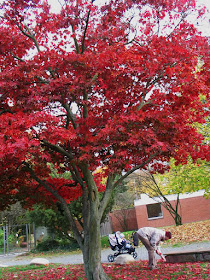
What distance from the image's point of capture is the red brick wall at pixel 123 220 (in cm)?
2670

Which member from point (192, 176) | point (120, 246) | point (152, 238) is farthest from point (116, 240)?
point (192, 176)

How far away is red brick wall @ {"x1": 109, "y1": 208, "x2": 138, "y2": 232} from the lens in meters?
26.7

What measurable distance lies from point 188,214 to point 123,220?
222 inches

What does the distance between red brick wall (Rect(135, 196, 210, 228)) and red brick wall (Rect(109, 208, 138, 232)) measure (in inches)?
68.8

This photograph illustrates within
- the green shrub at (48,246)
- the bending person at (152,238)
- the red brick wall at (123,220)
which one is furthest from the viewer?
the red brick wall at (123,220)

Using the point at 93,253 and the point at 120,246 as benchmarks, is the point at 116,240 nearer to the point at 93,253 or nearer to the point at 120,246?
the point at 120,246

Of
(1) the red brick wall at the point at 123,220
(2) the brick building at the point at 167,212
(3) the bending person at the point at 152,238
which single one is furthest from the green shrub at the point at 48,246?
(3) the bending person at the point at 152,238

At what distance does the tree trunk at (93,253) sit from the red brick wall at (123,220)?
20.6 m

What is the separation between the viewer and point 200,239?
14.5 metres

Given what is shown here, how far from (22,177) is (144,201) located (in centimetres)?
1872

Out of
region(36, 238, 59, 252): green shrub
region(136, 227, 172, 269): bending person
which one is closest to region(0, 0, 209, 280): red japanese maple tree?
region(136, 227, 172, 269): bending person

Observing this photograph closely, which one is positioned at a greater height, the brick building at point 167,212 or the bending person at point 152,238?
the brick building at point 167,212

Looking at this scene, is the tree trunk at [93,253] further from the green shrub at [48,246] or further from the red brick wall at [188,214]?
the red brick wall at [188,214]

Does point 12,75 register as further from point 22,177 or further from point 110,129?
point 22,177
